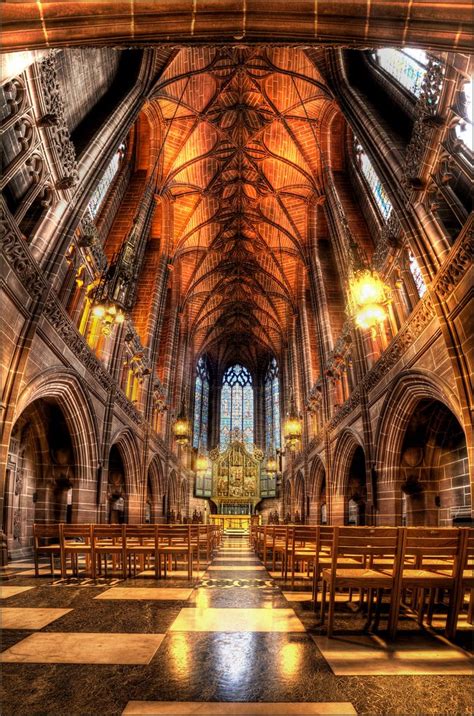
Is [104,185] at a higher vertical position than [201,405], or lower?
higher

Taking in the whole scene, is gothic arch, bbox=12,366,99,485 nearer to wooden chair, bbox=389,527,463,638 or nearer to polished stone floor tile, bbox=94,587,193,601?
polished stone floor tile, bbox=94,587,193,601

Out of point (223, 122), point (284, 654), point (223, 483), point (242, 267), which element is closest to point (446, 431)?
point (284, 654)

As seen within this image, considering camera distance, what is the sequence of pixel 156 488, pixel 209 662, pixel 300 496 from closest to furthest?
pixel 209 662, pixel 156 488, pixel 300 496

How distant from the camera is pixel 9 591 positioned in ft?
21.0

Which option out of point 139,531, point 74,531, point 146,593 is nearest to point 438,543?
point 146,593

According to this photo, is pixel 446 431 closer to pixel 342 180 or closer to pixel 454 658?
pixel 454 658

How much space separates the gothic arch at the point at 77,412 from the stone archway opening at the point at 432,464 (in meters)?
9.12

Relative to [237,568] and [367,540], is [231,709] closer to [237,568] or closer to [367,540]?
[367,540]

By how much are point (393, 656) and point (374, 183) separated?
16.6 m

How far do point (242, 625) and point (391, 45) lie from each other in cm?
685

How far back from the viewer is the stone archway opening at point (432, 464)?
Answer: 11572 millimetres

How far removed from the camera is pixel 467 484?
10781mm

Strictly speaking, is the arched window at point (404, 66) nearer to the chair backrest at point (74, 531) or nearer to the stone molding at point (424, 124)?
the stone molding at point (424, 124)

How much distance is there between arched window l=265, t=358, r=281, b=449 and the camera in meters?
38.6
